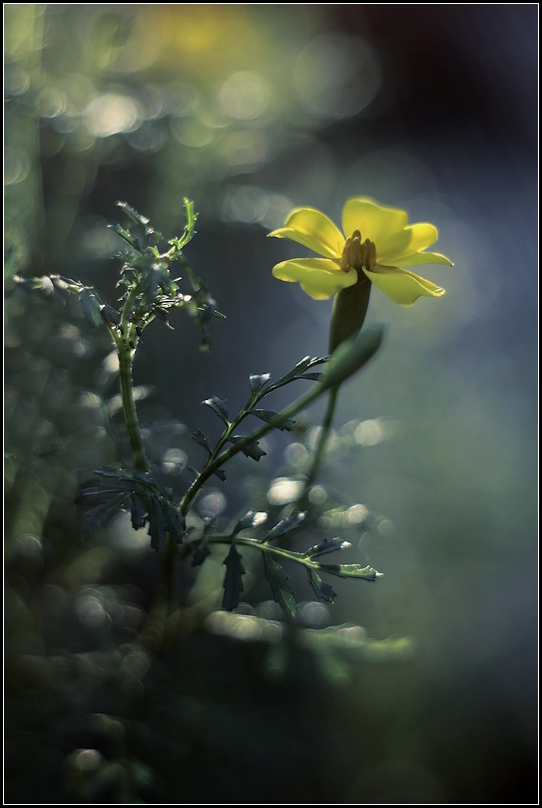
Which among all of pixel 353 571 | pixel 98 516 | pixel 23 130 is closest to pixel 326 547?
pixel 353 571

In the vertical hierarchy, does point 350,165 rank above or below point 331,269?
above

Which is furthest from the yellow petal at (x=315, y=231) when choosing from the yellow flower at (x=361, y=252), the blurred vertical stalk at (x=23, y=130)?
→ the blurred vertical stalk at (x=23, y=130)

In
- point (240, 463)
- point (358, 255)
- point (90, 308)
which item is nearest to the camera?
point (90, 308)

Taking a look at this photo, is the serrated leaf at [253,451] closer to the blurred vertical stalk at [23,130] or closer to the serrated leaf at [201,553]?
the serrated leaf at [201,553]

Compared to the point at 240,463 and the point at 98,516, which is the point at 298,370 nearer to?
the point at 98,516

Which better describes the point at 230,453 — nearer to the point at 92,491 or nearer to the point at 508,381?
the point at 92,491

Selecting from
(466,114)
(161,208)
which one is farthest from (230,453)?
(466,114)

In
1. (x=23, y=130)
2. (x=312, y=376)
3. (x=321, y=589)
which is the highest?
(x=23, y=130)
